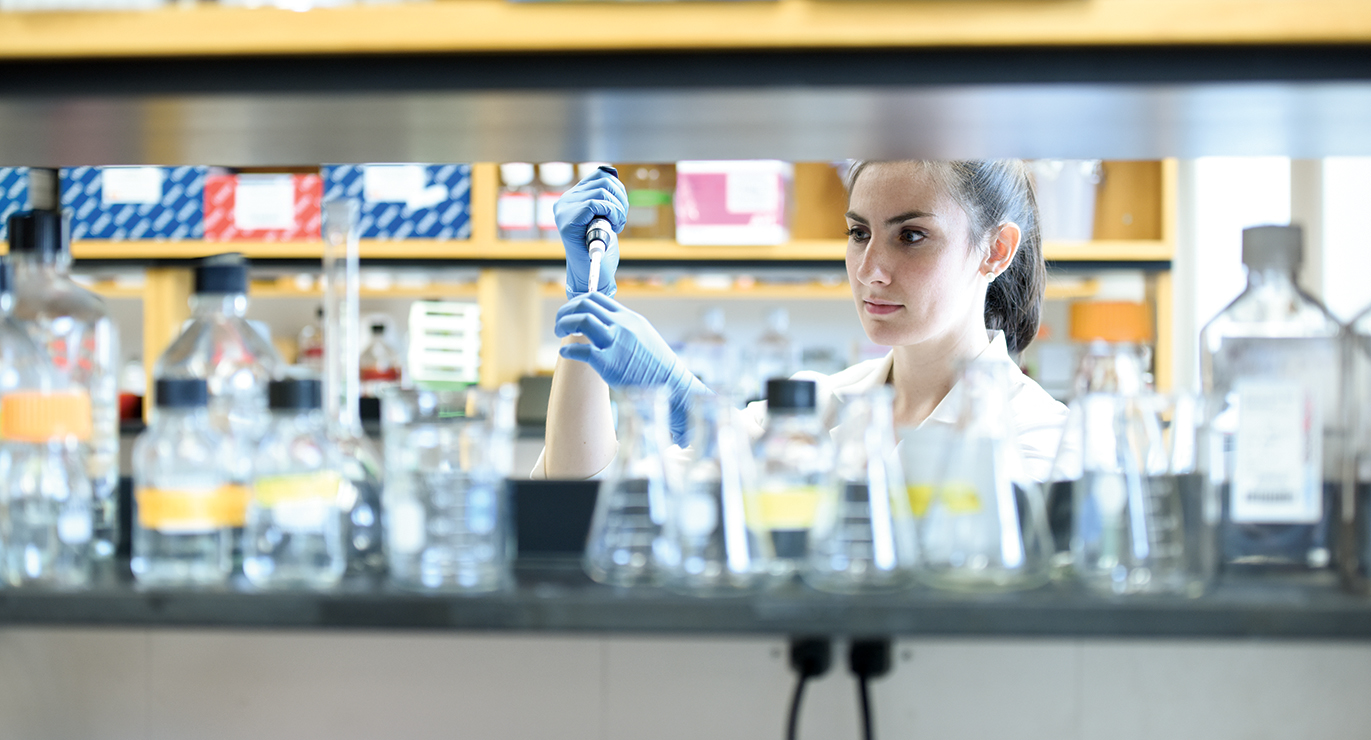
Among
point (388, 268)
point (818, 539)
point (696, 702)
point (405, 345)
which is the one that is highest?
point (388, 268)

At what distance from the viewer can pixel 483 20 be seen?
2.22 feet

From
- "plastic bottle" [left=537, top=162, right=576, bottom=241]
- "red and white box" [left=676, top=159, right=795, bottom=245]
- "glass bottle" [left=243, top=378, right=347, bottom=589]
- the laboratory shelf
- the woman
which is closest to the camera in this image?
the laboratory shelf

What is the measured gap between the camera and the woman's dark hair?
1.71 meters

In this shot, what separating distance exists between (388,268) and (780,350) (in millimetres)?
1152

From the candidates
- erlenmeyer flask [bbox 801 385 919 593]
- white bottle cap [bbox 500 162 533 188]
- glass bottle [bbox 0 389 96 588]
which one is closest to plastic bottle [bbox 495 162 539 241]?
white bottle cap [bbox 500 162 533 188]

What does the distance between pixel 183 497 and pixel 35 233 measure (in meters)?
0.30

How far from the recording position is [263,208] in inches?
110

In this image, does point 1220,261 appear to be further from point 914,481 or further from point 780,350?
point 914,481

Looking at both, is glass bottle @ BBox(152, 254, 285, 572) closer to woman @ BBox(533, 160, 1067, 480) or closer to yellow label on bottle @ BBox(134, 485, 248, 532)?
yellow label on bottle @ BBox(134, 485, 248, 532)

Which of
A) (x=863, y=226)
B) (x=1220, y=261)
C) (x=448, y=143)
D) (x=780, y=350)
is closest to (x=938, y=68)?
(x=448, y=143)

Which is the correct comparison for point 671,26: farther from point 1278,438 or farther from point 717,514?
point 1278,438

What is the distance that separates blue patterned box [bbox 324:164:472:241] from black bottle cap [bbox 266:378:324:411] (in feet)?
6.80

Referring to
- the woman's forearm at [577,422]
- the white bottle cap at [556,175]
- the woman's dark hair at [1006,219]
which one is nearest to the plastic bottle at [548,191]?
the white bottle cap at [556,175]

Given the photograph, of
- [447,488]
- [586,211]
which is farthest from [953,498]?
[586,211]
